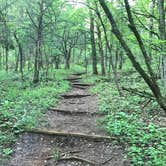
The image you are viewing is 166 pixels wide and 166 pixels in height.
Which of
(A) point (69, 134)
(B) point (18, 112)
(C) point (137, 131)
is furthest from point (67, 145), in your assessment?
(B) point (18, 112)

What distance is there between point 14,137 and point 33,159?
1.26 metres

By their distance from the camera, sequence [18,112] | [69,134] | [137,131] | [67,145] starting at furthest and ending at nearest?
[18,112], [69,134], [137,131], [67,145]

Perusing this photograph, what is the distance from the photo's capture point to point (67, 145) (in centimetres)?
736

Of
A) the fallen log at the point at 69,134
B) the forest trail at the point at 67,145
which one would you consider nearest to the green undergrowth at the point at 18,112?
the forest trail at the point at 67,145

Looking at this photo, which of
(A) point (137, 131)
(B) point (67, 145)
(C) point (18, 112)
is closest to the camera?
(B) point (67, 145)

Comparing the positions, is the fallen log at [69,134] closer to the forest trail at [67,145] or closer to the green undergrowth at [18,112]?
the forest trail at [67,145]

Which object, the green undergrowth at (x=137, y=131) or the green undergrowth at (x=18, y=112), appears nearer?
the green undergrowth at (x=137, y=131)

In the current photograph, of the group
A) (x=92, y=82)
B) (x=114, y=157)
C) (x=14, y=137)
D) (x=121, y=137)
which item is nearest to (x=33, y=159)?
(x=14, y=137)

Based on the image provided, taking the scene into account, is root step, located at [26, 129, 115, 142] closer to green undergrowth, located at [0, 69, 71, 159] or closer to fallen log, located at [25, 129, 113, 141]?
fallen log, located at [25, 129, 113, 141]

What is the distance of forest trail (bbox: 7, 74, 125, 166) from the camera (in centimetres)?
644

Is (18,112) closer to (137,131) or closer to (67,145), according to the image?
(67,145)

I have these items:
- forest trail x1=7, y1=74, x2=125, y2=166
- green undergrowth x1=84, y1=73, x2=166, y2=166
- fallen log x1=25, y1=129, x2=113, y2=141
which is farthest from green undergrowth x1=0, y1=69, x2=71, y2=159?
green undergrowth x1=84, y1=73, x2=166, y2=166

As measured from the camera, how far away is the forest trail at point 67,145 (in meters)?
6.44

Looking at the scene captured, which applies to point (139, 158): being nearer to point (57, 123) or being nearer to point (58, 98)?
point (57, 123)
